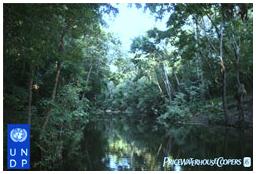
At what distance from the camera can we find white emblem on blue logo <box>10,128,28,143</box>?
18.3 ft

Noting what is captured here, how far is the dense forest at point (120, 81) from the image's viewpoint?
6.65 meters

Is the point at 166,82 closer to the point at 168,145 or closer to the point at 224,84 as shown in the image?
the point at 224,84

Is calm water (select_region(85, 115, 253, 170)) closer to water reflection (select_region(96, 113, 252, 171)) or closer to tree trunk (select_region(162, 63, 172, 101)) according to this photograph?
water reflection (select_region(96, 113, 252, 171))

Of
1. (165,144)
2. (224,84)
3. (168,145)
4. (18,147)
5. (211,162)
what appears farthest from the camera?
(224,84)

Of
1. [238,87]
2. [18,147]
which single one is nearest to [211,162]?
[18,147]

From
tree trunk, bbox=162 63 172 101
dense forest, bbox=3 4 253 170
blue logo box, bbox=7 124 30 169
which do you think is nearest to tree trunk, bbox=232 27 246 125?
dense forest, bbox=3 4 253 170

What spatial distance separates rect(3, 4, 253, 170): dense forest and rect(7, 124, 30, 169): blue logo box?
0.56ft

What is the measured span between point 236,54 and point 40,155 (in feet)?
16.5

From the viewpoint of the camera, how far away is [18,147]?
219 inches

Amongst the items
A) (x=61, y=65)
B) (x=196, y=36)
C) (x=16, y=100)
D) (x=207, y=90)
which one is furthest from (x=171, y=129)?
(x=16, y=100)

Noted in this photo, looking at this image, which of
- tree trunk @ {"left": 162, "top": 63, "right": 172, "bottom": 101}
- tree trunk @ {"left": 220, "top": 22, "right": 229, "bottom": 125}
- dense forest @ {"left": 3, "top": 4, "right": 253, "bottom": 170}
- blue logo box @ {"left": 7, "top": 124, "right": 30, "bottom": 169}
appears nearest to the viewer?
blue logo box @ {"left": 7, "top": 124, "right": 30, "bottom": 169}

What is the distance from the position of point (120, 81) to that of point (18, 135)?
2.85m

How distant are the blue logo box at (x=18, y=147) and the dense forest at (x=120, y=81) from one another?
0.17m

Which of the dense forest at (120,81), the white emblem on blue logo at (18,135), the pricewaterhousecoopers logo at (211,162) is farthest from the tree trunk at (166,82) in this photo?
the white emblem on blue logo at (18,135)
